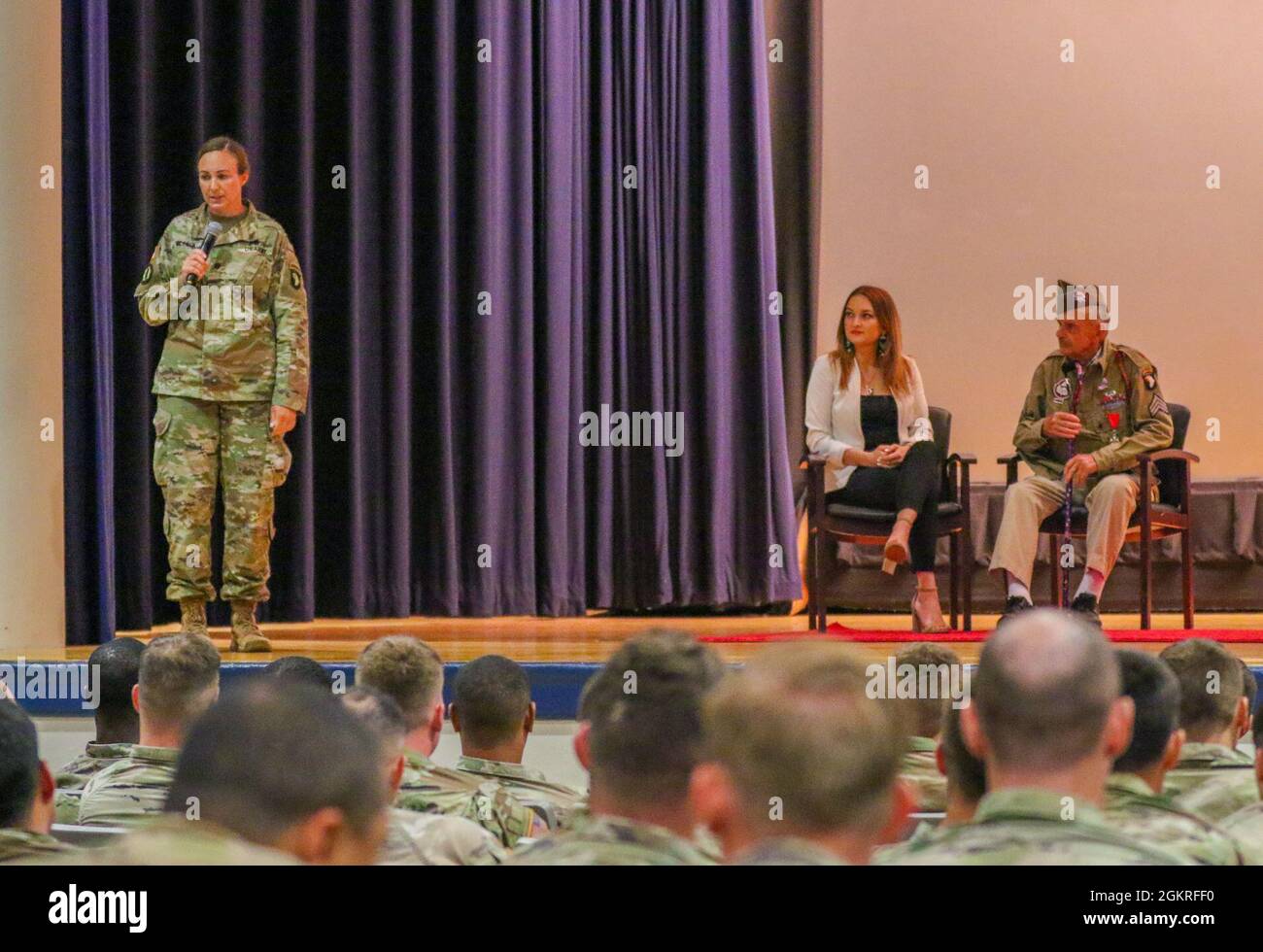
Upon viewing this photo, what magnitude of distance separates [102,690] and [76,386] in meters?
2.81

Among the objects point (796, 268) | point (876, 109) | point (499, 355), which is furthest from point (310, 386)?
point (876, 109)

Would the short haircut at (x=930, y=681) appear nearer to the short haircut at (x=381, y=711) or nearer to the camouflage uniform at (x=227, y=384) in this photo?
the short haircut at (x=381, y=711)

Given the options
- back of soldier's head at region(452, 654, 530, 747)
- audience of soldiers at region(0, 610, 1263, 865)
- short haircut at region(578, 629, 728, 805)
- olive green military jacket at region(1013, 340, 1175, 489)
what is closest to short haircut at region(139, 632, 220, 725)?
audience of soldiers at region(0, 610, 1263, 865)

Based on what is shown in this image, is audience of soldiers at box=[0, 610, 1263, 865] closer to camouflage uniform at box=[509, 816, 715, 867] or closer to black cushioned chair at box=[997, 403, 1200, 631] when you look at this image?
camouflage uniform at box=[509, 816, 715, 867]

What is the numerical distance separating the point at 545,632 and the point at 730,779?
393cm

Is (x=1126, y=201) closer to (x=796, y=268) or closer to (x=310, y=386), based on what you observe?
(x=796, y=268)

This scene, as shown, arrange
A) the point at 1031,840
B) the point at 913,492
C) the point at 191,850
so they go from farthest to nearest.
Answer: the point at 913,492 < the point at 1031,840 < the point at 191,850

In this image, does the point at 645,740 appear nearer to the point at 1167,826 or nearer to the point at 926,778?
the point at 1167,826

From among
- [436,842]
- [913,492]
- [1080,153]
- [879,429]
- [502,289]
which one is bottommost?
[436,842]

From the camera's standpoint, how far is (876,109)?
21.6ft

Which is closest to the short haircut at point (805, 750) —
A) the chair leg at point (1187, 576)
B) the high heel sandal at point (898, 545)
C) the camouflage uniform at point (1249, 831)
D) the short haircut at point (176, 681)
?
the camouflage uniform at point (1249, 831)

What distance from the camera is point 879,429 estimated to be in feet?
15.4

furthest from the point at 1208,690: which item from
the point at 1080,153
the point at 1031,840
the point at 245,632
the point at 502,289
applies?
the point at 1080,153

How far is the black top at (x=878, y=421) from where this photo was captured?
470 centimetres
